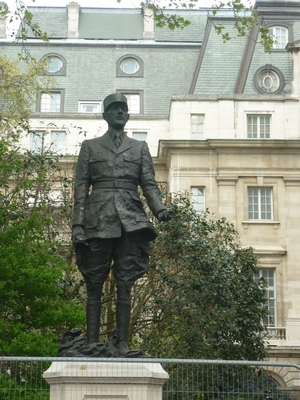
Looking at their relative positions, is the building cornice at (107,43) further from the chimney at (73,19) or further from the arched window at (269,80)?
the arched window at (269,80)

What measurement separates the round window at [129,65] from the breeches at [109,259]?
152 feet

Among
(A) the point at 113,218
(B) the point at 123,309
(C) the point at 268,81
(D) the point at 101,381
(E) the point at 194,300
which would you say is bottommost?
(D) the point at 101,381

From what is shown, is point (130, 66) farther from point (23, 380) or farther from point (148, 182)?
point (23, 380)

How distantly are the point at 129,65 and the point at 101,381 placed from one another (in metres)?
47.9

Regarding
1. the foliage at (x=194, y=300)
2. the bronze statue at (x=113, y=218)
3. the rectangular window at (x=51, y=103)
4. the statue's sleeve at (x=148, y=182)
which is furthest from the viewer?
the rectangular window at (x=51, y=103)

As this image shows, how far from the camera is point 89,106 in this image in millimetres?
55094

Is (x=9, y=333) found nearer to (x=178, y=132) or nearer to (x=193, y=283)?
(x=193, y=283)

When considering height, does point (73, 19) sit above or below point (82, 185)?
above

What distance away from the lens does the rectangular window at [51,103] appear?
54.0m

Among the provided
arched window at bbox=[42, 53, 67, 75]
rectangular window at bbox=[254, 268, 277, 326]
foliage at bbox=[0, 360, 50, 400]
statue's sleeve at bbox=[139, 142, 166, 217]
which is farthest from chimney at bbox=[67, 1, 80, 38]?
foliage at bbox=[0, 360, 50, 400]

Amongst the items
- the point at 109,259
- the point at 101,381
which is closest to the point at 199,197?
the point at 109,259

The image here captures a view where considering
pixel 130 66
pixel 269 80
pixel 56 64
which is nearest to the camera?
pixel 269 80

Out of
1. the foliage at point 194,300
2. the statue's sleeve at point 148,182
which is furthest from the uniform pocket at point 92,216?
the foliage at point 194,300

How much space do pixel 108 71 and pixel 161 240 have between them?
3044 cm
